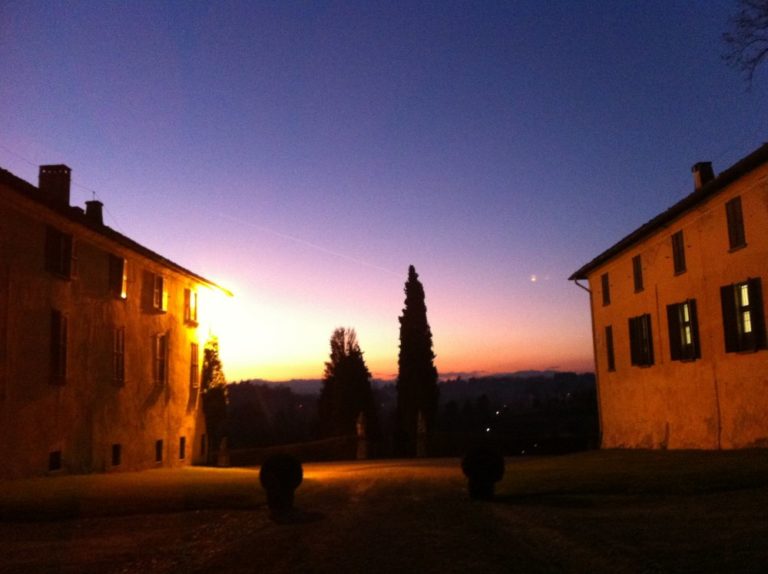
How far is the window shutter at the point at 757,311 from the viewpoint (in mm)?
19734

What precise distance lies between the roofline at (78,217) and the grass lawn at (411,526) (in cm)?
715

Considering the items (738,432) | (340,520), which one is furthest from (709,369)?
(340,520)

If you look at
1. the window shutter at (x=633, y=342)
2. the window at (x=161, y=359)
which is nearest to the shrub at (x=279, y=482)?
the window at (x=161, y=359)

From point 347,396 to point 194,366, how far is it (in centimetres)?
2553

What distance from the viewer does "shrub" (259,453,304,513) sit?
12719mm

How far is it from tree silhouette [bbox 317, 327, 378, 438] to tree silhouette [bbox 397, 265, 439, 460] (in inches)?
209

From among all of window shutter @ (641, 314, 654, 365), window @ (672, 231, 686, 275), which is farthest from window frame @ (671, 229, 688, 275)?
window shutter @ (641, 314, 654, 365)

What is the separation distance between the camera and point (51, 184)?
87.1ft

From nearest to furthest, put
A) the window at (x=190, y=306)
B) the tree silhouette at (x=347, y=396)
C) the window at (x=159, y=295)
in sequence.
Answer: the window at (x=159, y=295), the window at (x=190, y=306), the tree silhouette at (x=347, y=396)

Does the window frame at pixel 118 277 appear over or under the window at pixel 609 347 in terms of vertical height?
over

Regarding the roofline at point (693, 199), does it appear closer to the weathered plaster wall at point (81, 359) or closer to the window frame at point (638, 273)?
the window frame at point (638, 273)

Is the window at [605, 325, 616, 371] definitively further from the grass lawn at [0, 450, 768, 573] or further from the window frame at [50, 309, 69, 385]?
the window frame at [50, 309, 69, 385]

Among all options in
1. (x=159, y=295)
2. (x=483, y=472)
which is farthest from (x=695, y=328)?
(x=159, y=295)

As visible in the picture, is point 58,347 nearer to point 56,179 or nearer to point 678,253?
point 56,179
